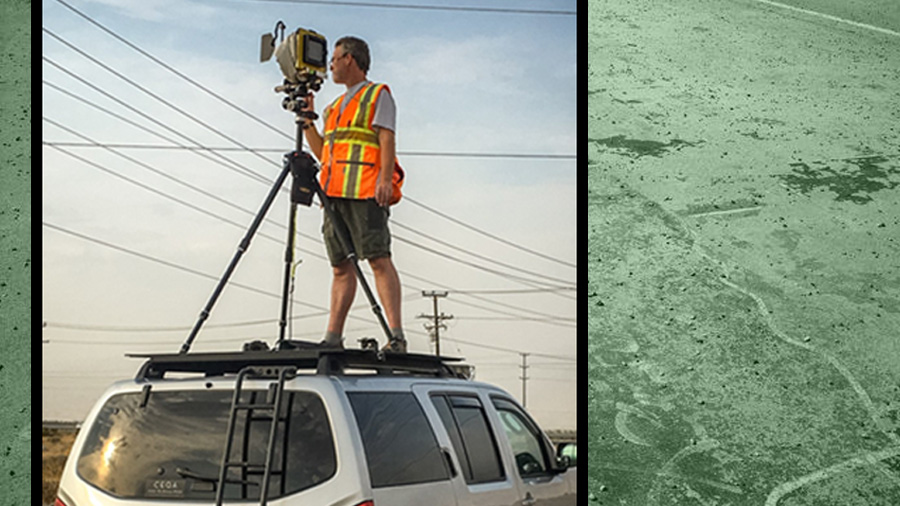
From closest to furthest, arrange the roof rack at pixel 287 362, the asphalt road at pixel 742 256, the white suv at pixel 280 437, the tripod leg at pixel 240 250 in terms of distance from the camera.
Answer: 1. the white suv at pixel 280 437
2. the roof rack at pixel 287 362
3. the tripod leg at pixel 240 250
4. the asphalt road at pixel 742 256

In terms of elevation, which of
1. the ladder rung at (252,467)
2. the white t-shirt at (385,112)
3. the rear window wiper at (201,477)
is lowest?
the rear window wiper at (201,477)

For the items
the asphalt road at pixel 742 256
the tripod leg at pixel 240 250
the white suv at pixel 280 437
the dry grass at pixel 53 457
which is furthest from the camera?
the asphalt road at pixel 742 256

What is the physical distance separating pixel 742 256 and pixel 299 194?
1.47 meters

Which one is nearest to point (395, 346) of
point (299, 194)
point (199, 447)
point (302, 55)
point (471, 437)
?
point (471, 437)

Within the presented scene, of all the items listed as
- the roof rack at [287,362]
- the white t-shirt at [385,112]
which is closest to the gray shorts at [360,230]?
the white t-shirt at [385,112]

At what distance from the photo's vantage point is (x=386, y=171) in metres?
3.89

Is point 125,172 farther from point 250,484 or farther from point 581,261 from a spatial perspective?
point 581,261

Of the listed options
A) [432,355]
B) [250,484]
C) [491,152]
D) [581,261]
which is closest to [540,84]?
[491,152]

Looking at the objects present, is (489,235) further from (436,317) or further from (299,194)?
(299,194)

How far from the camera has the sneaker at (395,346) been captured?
369cm

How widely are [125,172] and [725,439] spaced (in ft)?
6.89

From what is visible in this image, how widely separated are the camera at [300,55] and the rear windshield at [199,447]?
3.72ft

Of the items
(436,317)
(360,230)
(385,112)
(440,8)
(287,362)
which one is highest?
(440,8)

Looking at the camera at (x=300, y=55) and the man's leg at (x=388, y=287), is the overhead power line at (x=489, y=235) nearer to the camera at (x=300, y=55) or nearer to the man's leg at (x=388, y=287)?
the man's leg at (x=388, y=287)
